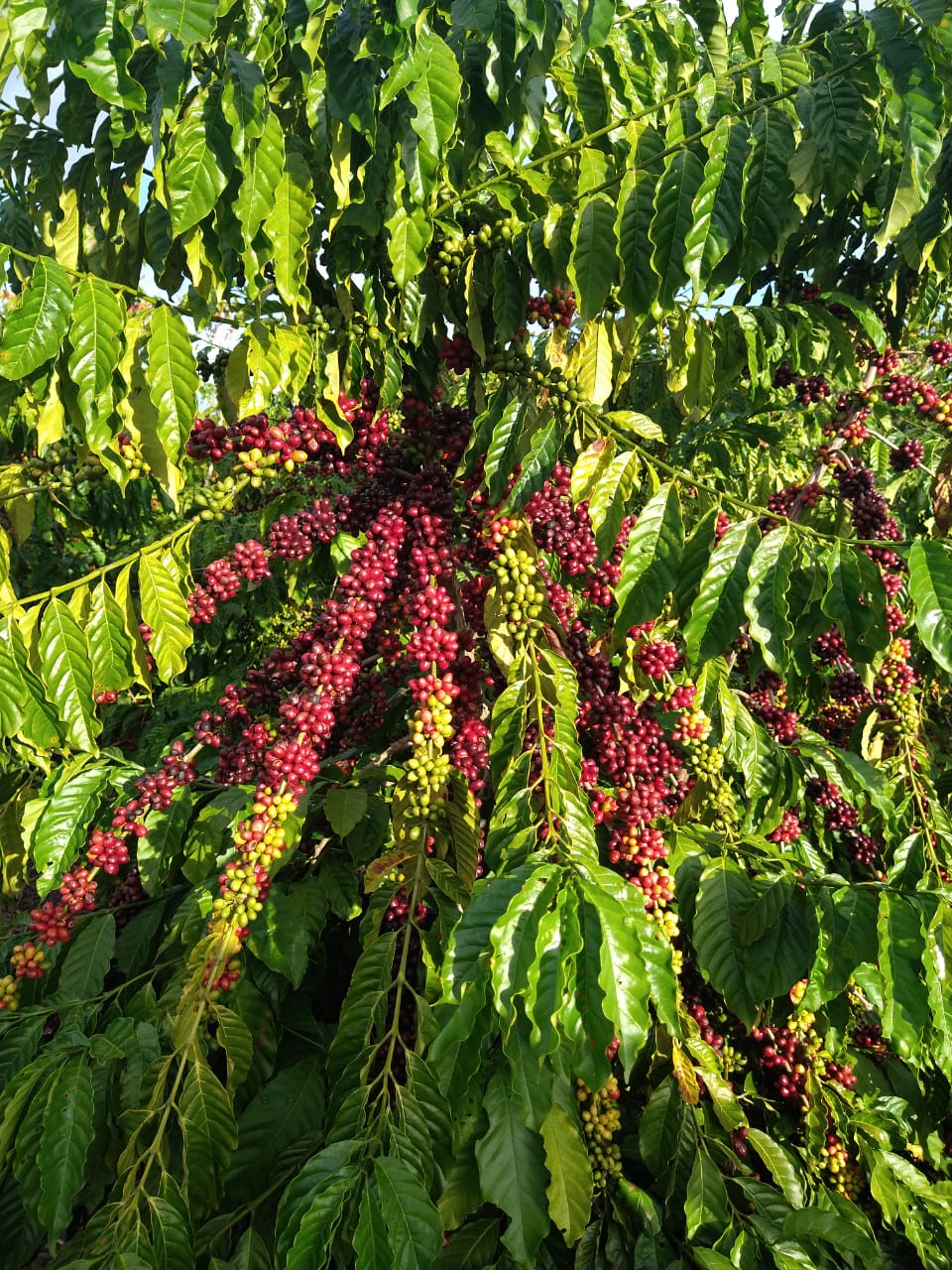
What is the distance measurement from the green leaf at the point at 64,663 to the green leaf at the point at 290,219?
0.87m

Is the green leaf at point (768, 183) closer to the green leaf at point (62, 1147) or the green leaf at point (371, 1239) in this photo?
the green leaf at point (371, 1239)

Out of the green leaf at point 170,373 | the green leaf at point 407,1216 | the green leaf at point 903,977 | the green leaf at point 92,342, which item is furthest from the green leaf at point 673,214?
the green leaf at point 407,1216

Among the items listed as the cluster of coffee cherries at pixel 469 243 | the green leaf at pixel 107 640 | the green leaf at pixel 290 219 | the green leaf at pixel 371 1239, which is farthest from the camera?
the cluster of coffee cherries at pixel 469 243

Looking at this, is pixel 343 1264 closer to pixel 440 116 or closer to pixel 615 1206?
pixel 615 1206

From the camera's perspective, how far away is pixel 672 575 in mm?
1734

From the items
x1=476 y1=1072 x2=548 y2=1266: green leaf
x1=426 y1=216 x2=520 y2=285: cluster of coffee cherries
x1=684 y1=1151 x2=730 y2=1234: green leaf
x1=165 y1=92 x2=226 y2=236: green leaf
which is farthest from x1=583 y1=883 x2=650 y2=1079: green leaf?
x1=426 y1=216 x2=520 y2=285: cluster of coffee cherries

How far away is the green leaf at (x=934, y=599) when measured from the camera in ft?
5.02

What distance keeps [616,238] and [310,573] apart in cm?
215

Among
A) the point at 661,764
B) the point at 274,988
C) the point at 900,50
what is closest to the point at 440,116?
the point at 900,50

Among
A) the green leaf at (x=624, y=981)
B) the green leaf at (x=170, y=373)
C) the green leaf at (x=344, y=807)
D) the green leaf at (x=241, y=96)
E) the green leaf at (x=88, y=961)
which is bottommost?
the green leaf at (x=88, y=961)

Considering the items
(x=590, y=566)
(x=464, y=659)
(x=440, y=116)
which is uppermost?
(x=440, y=116)

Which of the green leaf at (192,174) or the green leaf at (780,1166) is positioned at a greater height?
the green leaf at (192,174)

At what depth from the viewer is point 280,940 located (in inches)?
80.6

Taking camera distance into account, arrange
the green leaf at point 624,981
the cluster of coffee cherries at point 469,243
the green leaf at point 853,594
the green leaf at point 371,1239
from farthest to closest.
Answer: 1. the cluster of coffee cherries at point 469,243
2. the green leaf at point 853,594
3. the green leaf at point 371,1239
4. the green leaf at point 624,981
